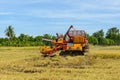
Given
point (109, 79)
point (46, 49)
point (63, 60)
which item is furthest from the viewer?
point (46, 49)

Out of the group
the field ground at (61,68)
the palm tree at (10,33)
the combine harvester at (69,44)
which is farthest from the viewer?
the palm tree at (10,33)

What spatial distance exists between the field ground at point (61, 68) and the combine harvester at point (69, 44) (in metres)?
1.19

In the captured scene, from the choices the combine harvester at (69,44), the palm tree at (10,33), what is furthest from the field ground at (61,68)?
the palm tree at (10,33)

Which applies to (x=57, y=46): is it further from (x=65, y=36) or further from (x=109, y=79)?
(x=109, y=79)

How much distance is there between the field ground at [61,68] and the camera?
16.3 metres

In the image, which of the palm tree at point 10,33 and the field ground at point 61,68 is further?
the palm tree at point 10,33

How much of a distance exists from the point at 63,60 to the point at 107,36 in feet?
348

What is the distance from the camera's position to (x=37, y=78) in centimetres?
1559

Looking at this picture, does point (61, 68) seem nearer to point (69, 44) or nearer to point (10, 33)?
point (69, 44)

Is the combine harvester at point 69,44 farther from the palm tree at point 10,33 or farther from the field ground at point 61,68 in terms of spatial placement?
the palm tree at point 10,33

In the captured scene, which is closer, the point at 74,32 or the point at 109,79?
the point at 109,79

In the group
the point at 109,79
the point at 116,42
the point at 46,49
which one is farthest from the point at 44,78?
the point at 116,42

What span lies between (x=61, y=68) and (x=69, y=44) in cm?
1019

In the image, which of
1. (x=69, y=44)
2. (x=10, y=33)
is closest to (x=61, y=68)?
(x=69, y=44)
